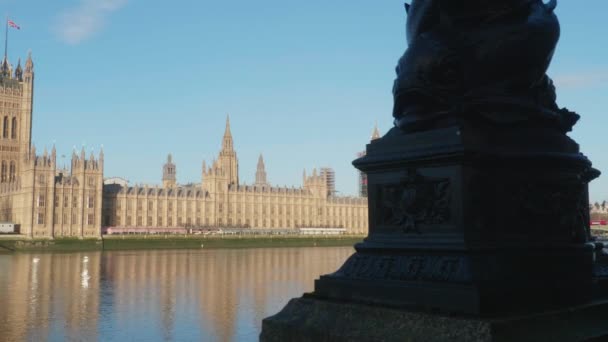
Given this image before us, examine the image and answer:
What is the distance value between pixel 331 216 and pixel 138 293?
10251 centimetres

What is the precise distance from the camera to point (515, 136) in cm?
447

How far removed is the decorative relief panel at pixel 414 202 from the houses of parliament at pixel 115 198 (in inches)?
3133

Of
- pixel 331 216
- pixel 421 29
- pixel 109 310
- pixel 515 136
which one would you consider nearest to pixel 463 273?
pixel 515 136

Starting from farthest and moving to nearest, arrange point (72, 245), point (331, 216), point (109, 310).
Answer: point (331, 216)
point (72, 245)
point (109, 310)

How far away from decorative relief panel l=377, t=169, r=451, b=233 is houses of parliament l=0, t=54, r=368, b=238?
261ft

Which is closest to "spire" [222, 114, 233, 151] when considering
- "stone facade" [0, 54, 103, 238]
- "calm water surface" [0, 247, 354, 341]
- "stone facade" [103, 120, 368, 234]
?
"stone facade" [103, 120, 368, 234]

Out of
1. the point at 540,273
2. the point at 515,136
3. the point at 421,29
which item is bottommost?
the point at 540,273

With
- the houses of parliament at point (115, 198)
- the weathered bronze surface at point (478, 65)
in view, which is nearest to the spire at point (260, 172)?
the houses of parliament at point (115, 198)

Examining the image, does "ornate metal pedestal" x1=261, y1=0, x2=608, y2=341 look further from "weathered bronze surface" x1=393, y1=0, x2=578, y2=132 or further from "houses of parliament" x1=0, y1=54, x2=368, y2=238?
"houses of parliament" x1=0, y1=54, x2=368, y2=238

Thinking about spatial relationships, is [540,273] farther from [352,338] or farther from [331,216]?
[331,216]

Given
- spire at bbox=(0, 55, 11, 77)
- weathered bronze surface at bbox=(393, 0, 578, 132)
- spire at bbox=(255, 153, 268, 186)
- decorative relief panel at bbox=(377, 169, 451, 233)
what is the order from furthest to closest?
spire at bbox=(255, 153, 268, 186) < spire at bbox=(0, 55, 11, 77) < weathered bronze surface at bbox=(393, 0, 578, 132) < decorative relief panel at bbox=(377, 169, 451, 233)

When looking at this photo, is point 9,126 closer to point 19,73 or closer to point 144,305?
point 19,73

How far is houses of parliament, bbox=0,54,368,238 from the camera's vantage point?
8212 centimetres

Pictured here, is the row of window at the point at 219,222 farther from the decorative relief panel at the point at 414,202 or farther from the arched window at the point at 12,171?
the decorative relief panel at the point at 414,202
